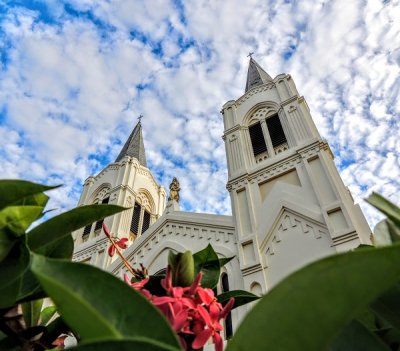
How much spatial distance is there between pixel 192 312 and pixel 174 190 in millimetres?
11667

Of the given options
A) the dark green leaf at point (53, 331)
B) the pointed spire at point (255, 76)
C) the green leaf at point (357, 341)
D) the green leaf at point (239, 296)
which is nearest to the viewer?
the green leaf at point (357, 341)

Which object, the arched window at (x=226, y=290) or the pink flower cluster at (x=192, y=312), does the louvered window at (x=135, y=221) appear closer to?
the arched window at (x=226, y=290)

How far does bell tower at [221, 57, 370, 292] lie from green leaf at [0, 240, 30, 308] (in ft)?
21.8

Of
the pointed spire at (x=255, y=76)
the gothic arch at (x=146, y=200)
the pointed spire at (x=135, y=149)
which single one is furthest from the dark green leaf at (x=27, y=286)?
the pointed spire at (x=135, y=149)

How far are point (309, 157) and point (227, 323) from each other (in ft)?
16.4

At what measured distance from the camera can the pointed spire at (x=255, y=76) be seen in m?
16.4

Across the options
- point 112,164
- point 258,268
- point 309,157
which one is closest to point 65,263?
point 258,268

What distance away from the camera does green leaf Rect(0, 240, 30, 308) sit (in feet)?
2.42

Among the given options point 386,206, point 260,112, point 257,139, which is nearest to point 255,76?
point 260,112

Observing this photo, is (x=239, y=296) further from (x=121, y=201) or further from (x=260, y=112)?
(x=121, y=201)

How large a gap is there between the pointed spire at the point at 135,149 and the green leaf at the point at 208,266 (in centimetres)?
1933

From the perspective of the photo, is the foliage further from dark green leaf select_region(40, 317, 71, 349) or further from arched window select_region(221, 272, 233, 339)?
arched window select_region(221, 272, 233, 339)

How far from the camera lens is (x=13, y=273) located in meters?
0.74

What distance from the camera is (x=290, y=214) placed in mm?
7973
